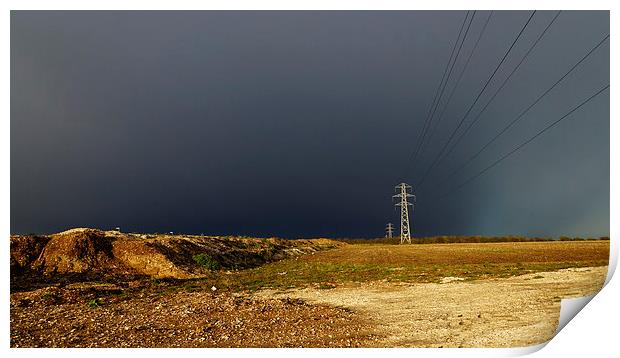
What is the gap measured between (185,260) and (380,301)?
15.5 m

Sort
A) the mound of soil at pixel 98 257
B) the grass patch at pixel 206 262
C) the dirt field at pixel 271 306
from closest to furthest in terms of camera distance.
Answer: the dirt field at pixel 271 306, the mound of soil at pixel 98 257, the grass patch at pixel 206 262

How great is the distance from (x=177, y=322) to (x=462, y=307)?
9.49 meters

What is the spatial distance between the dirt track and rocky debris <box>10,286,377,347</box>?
1274mm

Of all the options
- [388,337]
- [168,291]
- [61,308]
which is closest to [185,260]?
[168,291]

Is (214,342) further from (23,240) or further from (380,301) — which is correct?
(23,240)

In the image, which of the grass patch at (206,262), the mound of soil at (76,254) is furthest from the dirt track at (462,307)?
the mound of soil at (76,254)

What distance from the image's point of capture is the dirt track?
1068cm

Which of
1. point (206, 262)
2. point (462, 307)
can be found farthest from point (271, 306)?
point (206, 262)

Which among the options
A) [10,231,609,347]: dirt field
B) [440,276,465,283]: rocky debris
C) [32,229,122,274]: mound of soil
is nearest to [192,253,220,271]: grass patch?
[10,231,609,347]: dirt field

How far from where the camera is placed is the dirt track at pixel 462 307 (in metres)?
10.7

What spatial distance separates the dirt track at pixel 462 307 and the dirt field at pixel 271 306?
4 centimetres

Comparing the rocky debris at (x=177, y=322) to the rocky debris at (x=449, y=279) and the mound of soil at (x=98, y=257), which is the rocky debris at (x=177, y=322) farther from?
the rocky debris at (x=449, y=279)

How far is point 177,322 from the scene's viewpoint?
40.5ft

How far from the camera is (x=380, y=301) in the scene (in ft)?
52.4
